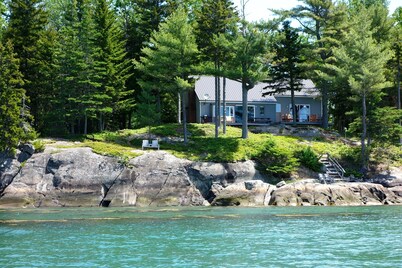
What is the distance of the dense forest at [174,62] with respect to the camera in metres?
40.9

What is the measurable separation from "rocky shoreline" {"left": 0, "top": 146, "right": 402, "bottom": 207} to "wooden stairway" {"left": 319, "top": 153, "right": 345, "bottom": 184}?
1880 millimetres

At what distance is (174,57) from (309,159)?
1294 cm

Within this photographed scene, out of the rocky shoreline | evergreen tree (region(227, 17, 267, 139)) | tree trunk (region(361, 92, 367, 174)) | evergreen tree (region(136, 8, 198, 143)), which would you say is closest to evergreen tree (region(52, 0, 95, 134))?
evergreen tree (region(136, 8, 198, 143))

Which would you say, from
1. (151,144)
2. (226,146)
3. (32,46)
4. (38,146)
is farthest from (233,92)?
(38,146)

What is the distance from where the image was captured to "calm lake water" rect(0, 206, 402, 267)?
1573 centimetres

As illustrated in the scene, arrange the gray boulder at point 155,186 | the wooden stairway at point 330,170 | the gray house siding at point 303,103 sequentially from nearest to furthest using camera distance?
1. the gray boulder at point 155,186
2. the wooden stairway at point 330,170
3. the gray house siding at point 303,103

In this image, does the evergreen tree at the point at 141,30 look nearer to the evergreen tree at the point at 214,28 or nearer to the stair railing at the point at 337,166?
the evergreen tree at the point at 214,28

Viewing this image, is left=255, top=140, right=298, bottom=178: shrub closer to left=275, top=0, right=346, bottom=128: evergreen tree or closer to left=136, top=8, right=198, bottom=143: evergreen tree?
left=136, top=8, right=198, bottom=143: evergreen tree

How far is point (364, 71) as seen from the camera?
40.3 metres

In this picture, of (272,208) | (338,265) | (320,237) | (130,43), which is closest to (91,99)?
(130,43)

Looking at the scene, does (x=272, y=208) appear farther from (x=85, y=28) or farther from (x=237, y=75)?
(x=85, y=28)

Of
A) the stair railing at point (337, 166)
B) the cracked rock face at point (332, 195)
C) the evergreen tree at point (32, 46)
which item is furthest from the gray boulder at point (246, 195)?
the evergreen tree at point (32, 46)

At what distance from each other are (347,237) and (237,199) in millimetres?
14395

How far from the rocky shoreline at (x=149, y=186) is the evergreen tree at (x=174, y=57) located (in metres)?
6.37
